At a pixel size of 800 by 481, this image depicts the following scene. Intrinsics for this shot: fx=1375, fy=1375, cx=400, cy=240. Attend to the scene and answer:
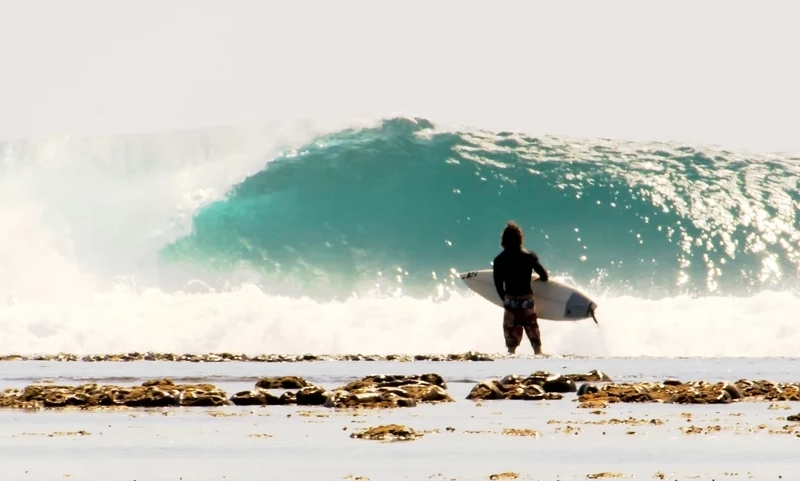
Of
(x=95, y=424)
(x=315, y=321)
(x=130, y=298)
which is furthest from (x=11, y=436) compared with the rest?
(x=130, y=298)

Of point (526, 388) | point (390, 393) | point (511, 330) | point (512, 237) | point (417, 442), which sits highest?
point (512, 237)

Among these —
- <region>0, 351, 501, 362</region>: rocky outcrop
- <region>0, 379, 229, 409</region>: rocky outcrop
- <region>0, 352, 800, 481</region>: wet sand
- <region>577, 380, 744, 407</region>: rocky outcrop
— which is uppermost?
<region>0, 351, 501, 362</region>: rocky outcrop

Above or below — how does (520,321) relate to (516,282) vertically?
below

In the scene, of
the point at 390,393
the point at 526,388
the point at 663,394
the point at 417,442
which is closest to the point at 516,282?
the point at 526,388

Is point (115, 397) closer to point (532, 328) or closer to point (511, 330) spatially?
point (511, 330)

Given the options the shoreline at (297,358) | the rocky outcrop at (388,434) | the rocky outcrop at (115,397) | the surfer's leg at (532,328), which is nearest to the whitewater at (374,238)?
the shoreline at (297,358)

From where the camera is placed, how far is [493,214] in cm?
3784

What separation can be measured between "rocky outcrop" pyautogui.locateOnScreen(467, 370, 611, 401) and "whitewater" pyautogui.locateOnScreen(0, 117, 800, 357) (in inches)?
389

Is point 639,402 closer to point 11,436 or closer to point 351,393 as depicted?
point 351,393

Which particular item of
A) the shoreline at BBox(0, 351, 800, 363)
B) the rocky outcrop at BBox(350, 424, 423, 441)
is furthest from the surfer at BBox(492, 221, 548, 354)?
the rocky outcrop at BBox(350, 424, 423, 441)

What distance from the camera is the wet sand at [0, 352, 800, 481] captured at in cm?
894

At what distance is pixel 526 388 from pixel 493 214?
2265cm

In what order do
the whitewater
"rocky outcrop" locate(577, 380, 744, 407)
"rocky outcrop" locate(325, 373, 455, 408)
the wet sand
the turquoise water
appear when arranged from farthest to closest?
the turquoise water, the whitewater, "rocky outcrop" locate(577, 380, 744, 407), "rocky outcrop" locate(325, 373, 455, 408), the wet sand

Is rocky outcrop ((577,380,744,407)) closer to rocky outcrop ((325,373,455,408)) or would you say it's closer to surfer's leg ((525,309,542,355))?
rocky outcrop ((325,373,455,408))
